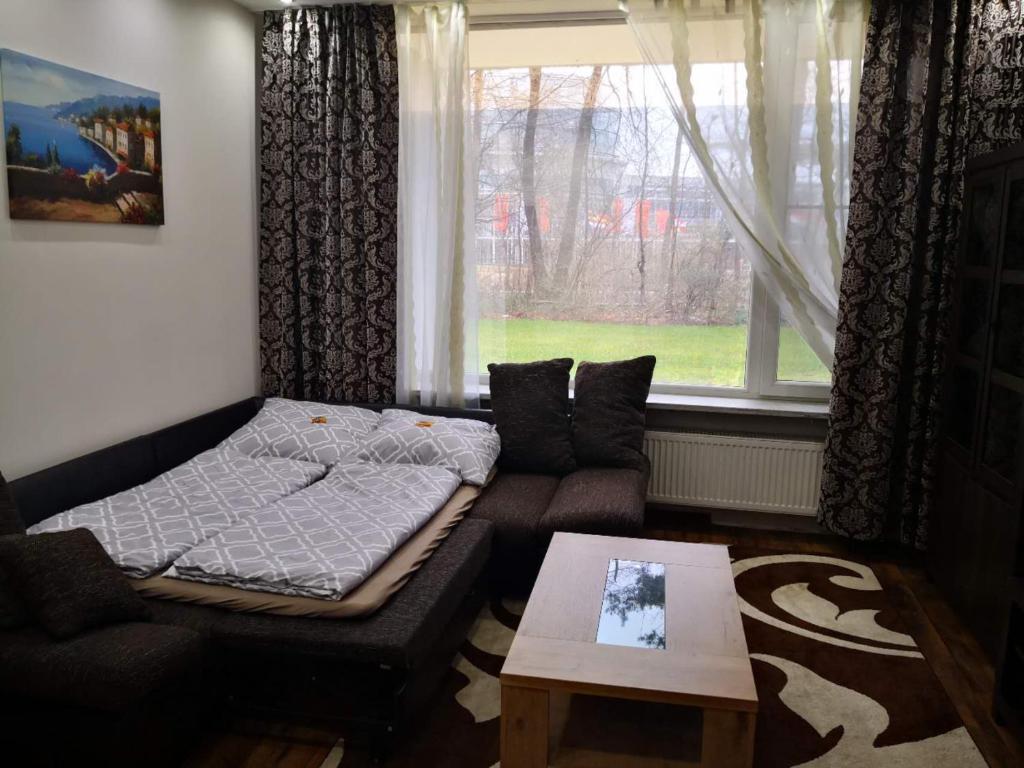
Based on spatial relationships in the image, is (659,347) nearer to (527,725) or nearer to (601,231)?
(601,231)

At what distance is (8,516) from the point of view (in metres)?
2.49

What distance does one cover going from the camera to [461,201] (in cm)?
422

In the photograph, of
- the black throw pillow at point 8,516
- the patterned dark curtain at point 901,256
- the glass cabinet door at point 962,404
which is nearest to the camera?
the black throw pillow at point 8,516

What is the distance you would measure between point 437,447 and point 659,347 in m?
1.38

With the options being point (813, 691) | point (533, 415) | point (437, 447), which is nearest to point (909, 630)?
point (813, 691)

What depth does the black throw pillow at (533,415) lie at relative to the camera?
3.93 m

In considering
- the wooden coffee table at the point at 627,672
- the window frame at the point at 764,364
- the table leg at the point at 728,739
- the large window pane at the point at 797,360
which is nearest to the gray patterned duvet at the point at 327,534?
the wooden coffee table at the point at 627,672

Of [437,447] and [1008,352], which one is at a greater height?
[1008,352]

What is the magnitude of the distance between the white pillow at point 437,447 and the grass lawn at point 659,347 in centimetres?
74

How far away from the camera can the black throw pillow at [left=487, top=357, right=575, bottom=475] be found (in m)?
3.93

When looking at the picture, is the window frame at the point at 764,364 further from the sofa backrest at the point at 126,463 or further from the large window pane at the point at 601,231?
the sofa backrest at the point at 126,463

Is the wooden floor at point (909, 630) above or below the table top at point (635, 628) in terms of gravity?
below

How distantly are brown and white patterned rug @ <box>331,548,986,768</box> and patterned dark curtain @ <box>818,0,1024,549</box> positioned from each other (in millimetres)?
494

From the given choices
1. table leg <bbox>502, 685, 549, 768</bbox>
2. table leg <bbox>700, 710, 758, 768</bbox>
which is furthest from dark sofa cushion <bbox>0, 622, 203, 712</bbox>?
table leg <bbox>700, 710, 758, 768</bbox>
